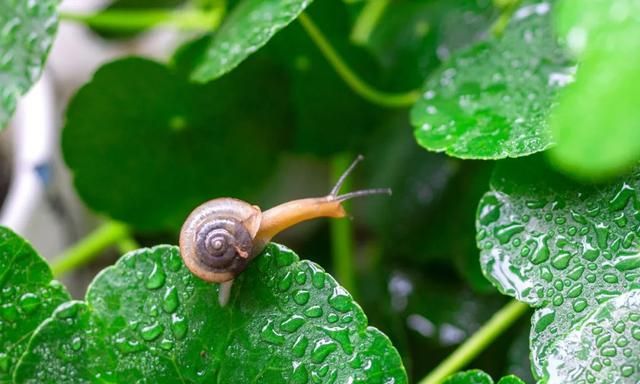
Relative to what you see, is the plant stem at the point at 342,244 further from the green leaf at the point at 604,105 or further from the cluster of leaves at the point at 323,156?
the green leaf at the point at 604,105

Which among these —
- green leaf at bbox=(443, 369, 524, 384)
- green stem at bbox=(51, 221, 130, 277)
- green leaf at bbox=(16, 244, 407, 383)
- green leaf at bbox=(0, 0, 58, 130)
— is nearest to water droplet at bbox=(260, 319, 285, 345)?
green leaf at bbox=(16, 244, 407, 383)

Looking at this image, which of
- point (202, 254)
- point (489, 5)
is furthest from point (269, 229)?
point (489, 5)

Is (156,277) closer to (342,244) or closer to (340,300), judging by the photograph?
(340,300)

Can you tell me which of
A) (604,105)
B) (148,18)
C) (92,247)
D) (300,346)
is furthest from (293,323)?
(148,18)

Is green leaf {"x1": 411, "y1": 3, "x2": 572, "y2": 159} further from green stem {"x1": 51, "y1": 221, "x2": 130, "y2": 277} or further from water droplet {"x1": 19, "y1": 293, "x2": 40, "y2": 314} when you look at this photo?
green stem {"x1": 51, "y1": 221, "x2": 130, "y2": 277}

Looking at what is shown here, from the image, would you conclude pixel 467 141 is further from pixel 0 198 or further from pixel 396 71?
pixel 0 198
